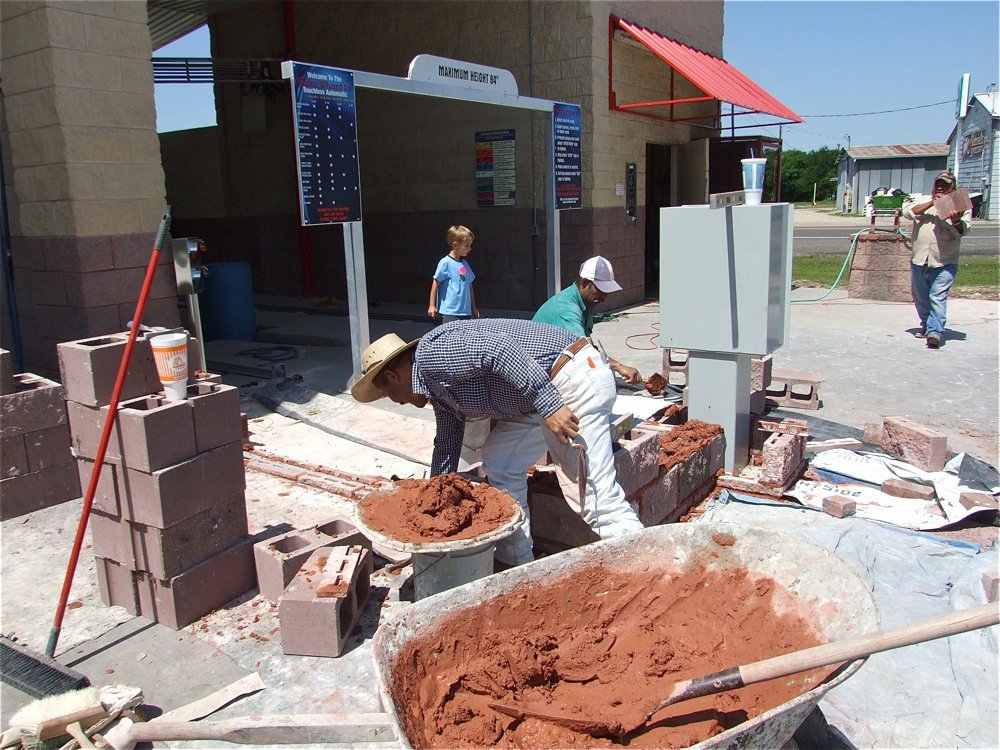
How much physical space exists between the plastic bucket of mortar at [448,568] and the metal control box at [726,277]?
2.96 meters

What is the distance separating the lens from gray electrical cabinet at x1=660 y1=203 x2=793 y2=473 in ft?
18.0

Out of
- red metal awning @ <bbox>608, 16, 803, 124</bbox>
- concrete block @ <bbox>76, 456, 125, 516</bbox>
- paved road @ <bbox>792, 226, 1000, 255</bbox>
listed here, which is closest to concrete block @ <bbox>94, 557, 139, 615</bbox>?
concrete block @ <bbox>76, 456, 125, 516</bbox>

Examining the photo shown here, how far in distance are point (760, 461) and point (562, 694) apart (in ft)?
12.5

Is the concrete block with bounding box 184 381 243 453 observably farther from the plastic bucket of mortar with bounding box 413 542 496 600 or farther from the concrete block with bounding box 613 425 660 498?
the concrete block with bounding box 613 425 660 498

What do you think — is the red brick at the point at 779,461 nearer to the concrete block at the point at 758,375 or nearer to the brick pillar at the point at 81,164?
the concrete block at the point at 758,375

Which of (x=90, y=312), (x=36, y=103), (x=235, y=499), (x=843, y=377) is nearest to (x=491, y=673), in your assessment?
(x=235, y=499)

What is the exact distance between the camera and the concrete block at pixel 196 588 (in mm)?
3842

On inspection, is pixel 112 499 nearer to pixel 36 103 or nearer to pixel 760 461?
pixel 36 103

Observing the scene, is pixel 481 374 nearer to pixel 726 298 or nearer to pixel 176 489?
pixel 176 489

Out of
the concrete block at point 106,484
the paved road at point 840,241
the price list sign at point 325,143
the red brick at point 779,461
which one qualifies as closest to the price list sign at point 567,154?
the price list sign at point 325,143

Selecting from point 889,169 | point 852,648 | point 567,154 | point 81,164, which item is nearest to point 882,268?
point 567,154

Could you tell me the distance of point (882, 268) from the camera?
1346 cm

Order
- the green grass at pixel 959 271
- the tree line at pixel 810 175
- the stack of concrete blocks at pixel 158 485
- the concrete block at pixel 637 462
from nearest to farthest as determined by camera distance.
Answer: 1. the stack of concrete blocks at pixel 158 485
2. the concrete block at pixel 637 462
3. the green grass at pixel 959 271
4. the tree line at pixel 810 175

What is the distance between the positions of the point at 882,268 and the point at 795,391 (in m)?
7.29
